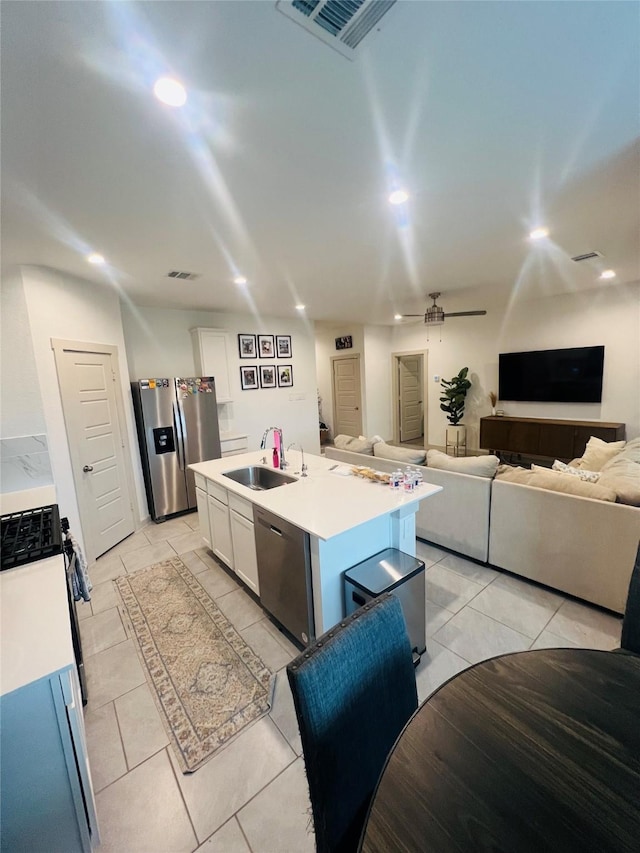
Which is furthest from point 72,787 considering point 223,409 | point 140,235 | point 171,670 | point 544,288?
point 544,288

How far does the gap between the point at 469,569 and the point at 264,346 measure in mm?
4258

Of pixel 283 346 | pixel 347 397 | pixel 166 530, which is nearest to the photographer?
pixel 166 530

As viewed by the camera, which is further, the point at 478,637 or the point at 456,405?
the point at 456,405

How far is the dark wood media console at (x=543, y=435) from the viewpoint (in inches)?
196

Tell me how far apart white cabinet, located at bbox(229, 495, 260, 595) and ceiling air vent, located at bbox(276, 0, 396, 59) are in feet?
7.23

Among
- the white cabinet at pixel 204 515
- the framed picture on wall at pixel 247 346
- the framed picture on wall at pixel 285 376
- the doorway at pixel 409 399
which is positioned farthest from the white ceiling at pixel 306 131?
the doorway at pixel 409 399

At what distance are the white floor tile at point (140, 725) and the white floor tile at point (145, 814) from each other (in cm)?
7

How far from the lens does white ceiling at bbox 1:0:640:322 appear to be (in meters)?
1.04

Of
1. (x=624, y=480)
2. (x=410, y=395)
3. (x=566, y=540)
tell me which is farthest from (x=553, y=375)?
(x=566, y=540)

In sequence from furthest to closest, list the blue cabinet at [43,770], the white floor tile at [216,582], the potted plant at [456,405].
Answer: the potted plant at [456,405] → the white floor tile at [216,582] → the blue cabinet at [43,770]

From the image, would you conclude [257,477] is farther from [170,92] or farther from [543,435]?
[543,435]

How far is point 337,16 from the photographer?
990 mm

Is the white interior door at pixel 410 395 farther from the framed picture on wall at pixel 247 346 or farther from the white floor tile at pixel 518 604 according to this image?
the white floor tile at pixel 518 604

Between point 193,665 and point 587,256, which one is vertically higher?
point 587,256
